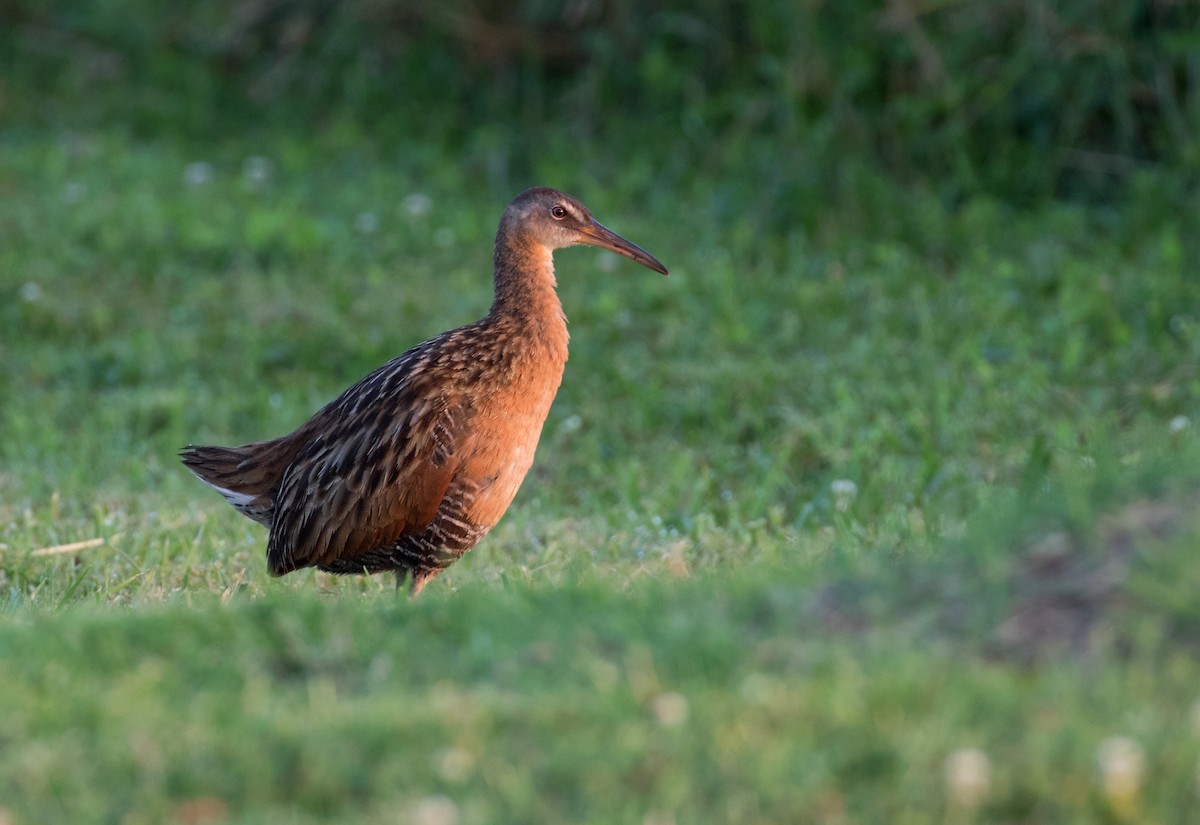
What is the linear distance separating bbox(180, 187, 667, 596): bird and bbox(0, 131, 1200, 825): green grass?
0.64 feet

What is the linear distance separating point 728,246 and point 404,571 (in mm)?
4585

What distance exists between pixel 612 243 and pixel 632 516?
3.27 feet

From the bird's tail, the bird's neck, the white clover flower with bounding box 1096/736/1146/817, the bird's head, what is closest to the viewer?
the white clover flower with bounding box 1096/736/1146/817

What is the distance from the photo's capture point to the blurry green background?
3.12 meters

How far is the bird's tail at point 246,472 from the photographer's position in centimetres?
582

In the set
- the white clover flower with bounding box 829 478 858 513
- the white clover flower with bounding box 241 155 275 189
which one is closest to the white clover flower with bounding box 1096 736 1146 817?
the white clover flower with bounding box 829 478 858 513

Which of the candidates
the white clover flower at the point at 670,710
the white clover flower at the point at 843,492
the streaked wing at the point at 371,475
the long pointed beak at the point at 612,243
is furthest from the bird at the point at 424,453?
the white clover flower at the point at 670,710

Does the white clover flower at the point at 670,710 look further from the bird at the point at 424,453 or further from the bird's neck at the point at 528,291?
the bird's neck at the point at 528,291

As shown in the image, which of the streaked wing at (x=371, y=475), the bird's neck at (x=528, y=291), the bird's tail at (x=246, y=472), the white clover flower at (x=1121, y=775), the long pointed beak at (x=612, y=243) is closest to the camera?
the white clover flower at (x=1121, y=775)

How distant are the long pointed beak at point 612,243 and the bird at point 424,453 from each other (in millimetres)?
429

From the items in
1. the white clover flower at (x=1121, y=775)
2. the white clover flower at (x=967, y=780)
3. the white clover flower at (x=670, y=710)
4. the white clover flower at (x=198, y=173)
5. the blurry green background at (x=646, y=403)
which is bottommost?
the white clover flower at (x=198, y=173)

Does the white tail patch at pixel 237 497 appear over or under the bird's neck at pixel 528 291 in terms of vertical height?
under

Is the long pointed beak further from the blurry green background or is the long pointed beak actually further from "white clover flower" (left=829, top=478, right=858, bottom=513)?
"white clover flower" (left=829, top=478, right=858, bottom=513)

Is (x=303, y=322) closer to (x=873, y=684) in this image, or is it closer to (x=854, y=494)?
(x=854, y=494)
